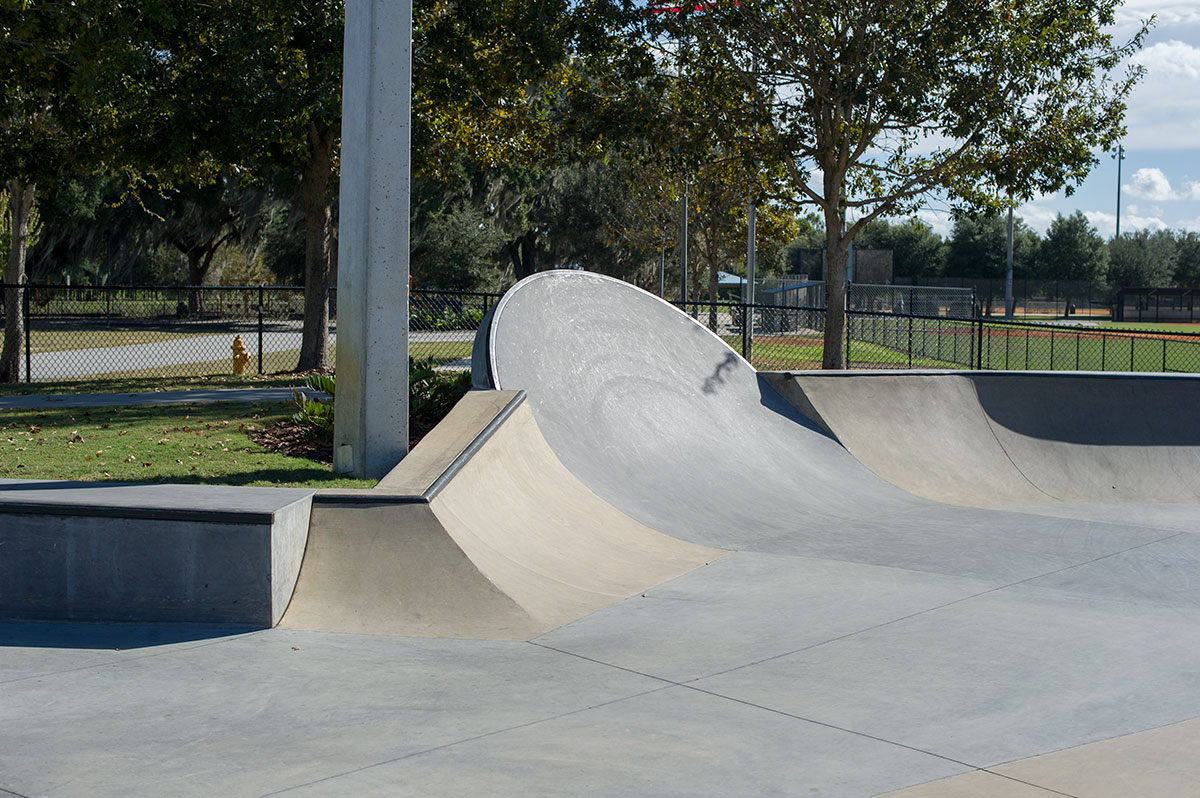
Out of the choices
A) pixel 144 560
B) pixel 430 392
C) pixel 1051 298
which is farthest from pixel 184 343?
pixel 1051 298

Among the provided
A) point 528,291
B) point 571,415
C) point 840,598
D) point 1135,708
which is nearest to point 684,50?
point 528,291

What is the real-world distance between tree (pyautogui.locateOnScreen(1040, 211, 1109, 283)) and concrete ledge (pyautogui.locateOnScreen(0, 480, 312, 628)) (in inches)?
3800

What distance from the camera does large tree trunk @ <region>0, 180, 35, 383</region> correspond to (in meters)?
17.5

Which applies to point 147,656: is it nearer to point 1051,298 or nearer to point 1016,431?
point 1016,431

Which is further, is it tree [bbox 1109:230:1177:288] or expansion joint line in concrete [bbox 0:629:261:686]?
tree [bbox 1109:230:1177:288]

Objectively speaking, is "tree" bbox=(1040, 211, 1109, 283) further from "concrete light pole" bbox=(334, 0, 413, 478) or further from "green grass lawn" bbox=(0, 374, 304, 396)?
"concrete light pole" bbox=(334, 0, 413, 478)

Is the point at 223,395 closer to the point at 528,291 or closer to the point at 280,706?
the point at 528,291

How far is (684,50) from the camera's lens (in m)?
18.3

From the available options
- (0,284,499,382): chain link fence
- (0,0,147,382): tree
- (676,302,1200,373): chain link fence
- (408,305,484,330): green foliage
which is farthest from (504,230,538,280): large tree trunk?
(0,0,147,382): tree

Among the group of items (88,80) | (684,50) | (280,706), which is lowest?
(280,706)

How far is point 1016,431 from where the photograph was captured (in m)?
12.3

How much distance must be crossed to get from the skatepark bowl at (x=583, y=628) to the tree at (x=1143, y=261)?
94.2m

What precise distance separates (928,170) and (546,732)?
53.4 feet

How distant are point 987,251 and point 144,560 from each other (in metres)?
94.4
